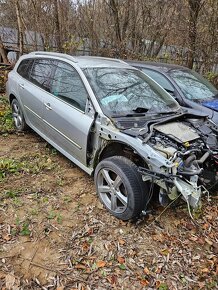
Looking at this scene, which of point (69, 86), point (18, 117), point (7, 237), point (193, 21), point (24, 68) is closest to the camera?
point (7, 237)

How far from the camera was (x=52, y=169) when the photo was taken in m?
4.41

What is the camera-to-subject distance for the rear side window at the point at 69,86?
151 inches

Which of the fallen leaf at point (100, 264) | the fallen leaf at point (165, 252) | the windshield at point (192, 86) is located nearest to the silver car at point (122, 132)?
the fallen leaf at point (165, 252)

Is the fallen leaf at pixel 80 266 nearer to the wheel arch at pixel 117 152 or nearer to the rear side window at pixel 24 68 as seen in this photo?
the wheel arch at pixel 117 152

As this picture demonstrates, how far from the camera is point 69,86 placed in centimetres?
410

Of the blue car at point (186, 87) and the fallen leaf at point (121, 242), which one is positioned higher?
the blue car at point (186, 87)

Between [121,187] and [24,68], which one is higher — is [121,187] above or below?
below

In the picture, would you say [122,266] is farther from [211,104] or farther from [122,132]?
[211,104]

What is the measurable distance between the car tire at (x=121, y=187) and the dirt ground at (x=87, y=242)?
18cm

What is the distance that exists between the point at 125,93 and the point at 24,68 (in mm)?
2412

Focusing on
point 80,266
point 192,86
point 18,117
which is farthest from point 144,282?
point 192,86

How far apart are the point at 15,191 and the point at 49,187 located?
453 mm

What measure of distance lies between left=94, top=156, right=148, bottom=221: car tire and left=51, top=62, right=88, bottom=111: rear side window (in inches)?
36.2

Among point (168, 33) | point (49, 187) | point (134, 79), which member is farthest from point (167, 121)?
point (168, 33)
